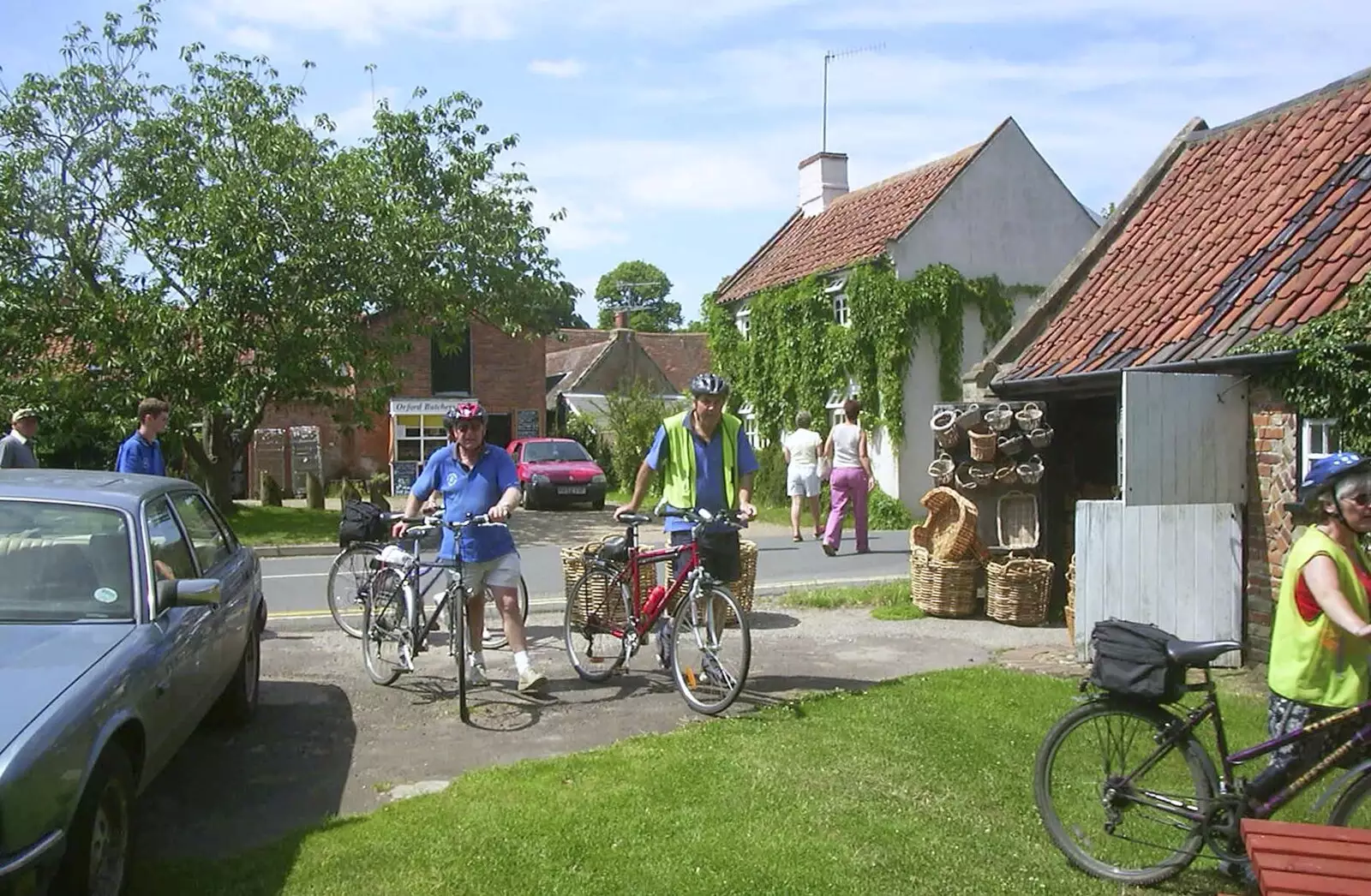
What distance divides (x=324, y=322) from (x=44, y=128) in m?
6.10

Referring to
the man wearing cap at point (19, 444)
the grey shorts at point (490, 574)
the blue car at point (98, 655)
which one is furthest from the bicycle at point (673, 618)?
the man wearing cap at point (19, 444)

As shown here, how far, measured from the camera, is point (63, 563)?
4980mm

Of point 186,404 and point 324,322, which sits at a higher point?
point 324,322

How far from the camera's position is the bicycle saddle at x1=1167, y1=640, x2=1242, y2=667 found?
415cm

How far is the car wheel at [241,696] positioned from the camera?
261 inches

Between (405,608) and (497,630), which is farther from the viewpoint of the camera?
(497,630)

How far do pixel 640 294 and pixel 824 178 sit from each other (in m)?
62.7

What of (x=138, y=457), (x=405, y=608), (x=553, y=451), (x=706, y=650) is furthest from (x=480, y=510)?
(x=553, y=451)

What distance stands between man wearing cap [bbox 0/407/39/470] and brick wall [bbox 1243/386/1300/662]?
9283 millimetres

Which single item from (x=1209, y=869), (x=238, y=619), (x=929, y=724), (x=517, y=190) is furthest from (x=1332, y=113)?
(x=517, y=190)

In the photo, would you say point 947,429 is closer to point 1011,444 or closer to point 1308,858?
point 1011,444

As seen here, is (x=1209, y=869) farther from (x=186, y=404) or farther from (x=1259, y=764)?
(x=186, y=404)

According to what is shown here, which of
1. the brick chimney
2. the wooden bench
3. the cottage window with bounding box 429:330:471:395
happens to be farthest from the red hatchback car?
the wooden bench

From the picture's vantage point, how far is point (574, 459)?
28156 millimetres
